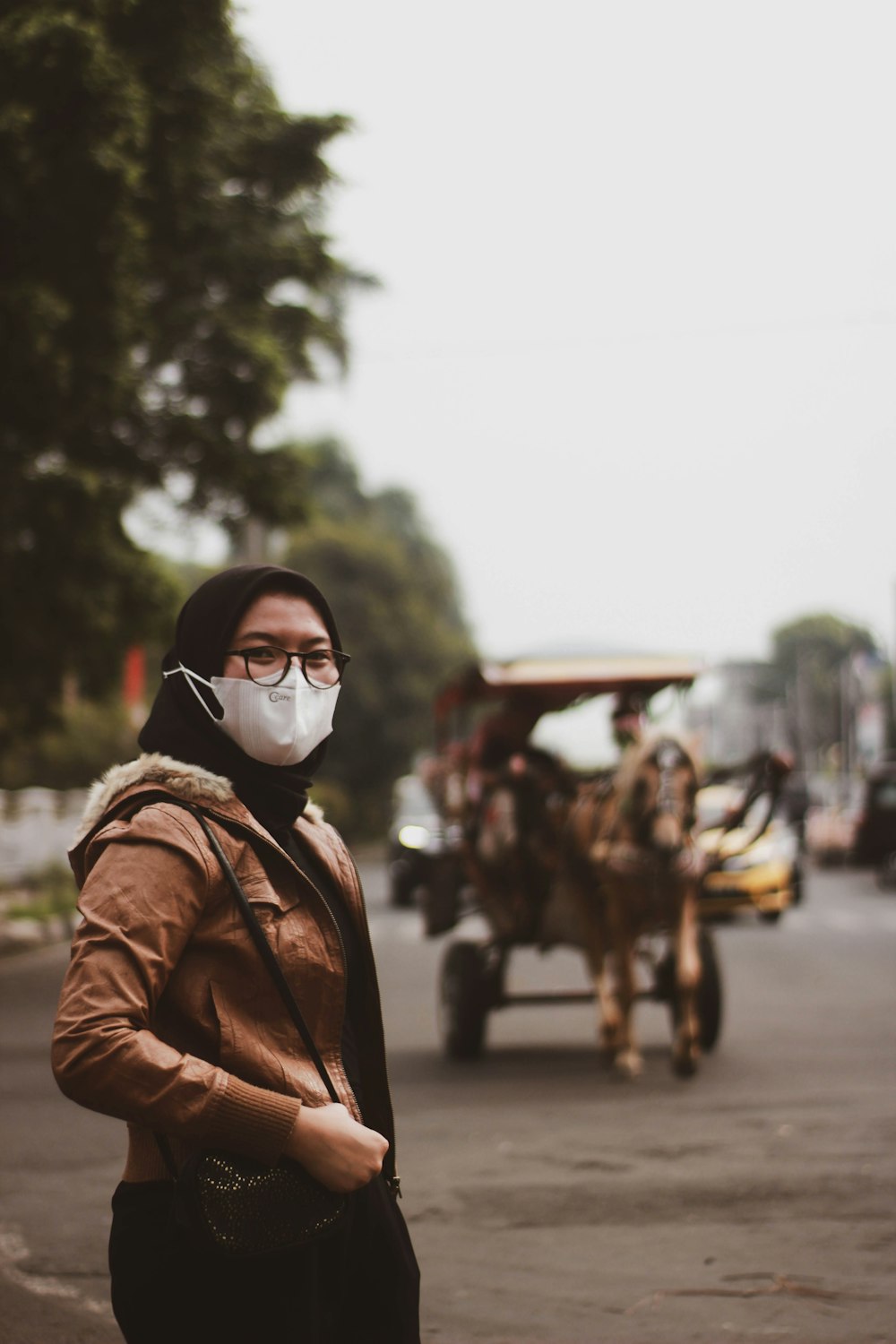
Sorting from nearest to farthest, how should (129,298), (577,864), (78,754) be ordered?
(577,864)
(129,298)
(78,754)

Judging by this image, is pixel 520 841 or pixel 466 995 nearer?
pixel 466 995

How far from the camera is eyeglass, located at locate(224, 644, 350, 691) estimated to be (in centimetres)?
297

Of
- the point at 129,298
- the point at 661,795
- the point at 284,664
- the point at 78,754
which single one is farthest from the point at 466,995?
the point at 78,754

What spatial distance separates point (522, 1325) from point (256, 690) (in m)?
3.30

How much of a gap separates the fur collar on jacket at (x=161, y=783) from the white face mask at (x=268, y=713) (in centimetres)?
8

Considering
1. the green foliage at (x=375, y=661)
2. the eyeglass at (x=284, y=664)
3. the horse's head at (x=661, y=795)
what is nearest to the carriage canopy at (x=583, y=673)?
the horse's head at (x=661, y=795)

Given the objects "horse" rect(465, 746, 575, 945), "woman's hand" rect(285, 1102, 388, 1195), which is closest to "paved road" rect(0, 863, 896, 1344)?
"horse" rect(465, 746, 575, 945)

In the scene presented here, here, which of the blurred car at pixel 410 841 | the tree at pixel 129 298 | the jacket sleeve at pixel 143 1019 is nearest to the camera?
the jacket sleeve at pixel 143 1019

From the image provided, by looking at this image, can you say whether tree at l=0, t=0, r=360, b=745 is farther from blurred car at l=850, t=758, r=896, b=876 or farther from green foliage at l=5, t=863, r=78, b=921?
blurred car at l=850, t=758, r=896, b=876

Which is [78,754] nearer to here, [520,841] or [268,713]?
[520,841]

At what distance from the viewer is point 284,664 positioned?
9.88ft

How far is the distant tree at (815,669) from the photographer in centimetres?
10494

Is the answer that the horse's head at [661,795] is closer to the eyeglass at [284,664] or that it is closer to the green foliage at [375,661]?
the eyeglass at [284,664]

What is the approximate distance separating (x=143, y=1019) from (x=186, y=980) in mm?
127
